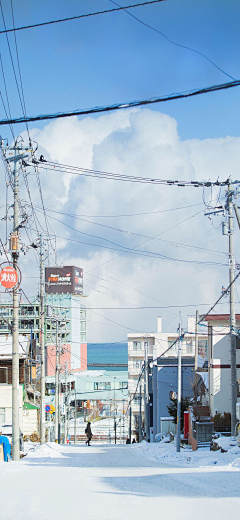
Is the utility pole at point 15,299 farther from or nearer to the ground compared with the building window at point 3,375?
farther from the ground

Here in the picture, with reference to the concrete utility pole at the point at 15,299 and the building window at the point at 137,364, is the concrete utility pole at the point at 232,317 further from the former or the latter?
the building window at the point at 137,364

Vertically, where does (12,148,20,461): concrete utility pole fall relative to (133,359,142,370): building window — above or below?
above

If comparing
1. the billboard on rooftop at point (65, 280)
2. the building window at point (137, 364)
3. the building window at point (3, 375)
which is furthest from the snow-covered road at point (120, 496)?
the billboard on rooftop at point (65, 280)

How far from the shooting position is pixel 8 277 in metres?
18.9

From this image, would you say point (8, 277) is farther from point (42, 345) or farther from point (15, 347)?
point (42, 345)

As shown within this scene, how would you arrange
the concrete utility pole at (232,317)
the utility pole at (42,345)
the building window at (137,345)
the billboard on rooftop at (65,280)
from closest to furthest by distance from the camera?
the concrete utility pole at (232,317) → the utility pole at (42,345) → the building window at (137,345) → the billboard on rooftop at (65,280)

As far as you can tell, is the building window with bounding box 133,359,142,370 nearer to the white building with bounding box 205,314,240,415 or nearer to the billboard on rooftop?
the billboard on rooftop

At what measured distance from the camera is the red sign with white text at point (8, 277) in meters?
18.7

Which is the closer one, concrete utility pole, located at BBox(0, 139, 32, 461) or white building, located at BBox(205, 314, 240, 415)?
concrete utility pole, located at BBox(0, 139, 32, 461)

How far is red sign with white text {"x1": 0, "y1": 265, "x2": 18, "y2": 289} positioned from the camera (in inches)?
738

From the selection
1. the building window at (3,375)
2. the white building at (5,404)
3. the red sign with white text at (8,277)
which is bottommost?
the white building at (5,404)

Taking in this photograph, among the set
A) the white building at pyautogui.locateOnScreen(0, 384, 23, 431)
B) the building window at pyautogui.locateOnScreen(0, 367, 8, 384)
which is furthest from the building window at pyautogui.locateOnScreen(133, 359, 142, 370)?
the white building at pyautogui.locateOnScreen(0, 384, 23, 431)

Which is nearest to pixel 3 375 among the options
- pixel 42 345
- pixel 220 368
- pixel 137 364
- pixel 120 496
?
pixel 42 345

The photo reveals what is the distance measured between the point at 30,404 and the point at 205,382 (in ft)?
58.4
